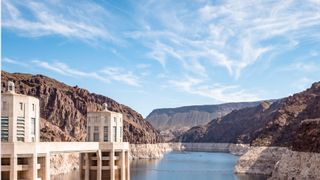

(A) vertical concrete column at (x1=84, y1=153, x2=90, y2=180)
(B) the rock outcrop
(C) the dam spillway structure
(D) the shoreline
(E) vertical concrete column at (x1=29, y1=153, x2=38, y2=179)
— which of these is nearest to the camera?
(C) the dam spillway structure

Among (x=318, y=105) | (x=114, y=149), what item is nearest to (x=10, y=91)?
(x=114, y=149)

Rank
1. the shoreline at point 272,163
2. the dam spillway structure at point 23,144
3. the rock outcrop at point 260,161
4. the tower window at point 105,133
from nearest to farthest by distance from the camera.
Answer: the dam spillway structure at point 23,144
the tower window at point 105,133
the shoreline at point 272,163
the rock outcrop at point 260,161

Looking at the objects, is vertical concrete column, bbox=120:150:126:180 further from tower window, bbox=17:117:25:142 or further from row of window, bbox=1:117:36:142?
tower window, bbox=17:117:25:142

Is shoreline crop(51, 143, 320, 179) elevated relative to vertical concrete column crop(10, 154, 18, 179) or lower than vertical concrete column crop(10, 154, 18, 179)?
lower

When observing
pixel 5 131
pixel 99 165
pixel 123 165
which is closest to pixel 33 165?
pixel 5 131

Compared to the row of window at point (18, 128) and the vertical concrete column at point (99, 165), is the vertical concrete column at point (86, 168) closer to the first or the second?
the vertical concrete column at point (99, 165)

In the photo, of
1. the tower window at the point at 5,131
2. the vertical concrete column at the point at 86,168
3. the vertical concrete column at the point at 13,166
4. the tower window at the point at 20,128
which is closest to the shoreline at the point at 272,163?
the vertical concrete column at the point at 86,168

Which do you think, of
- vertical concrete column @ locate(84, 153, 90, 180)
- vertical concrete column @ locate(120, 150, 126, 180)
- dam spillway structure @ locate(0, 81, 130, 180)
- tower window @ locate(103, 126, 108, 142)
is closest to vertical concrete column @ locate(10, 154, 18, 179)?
dam spillway structure @ locate(0, 81, 130, 180)

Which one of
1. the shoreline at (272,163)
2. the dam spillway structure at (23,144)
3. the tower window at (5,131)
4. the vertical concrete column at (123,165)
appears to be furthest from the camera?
the shoreline at (272,163)

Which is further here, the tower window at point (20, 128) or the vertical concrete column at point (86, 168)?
the vertical concrete column at point (86, 168)

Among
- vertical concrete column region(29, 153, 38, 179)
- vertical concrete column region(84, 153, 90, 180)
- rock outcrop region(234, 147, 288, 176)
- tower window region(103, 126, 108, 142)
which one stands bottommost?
rock outcrop region(234, 147, 288, 176)

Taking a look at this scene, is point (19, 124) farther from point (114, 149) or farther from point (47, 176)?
point (114, 149)

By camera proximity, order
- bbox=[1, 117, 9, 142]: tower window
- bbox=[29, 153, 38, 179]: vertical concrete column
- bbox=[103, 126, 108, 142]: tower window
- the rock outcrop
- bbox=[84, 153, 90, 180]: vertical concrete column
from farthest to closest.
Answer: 1. the rock outcrop
2. bbox=[103, 126, 108, 142]: tower window
3. bbox=[84, 153, 90, 180]: vertical concrete column
4. bbox=[29, 153, 38, 179]: vertical concrete column
5. bbox=[1, 117, 9, 142]: tower window

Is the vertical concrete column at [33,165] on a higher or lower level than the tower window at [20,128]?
lower
